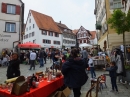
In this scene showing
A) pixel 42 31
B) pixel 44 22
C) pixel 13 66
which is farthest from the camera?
pixel 44 22

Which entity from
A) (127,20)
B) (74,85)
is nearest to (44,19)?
(127,20)

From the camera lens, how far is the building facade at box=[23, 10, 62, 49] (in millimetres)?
45303

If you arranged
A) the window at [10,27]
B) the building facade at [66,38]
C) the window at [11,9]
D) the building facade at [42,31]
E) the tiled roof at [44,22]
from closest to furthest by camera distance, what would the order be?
the window at [10,27] < the window at [11,9] < the building facade at [42,31] < the tiled roof at [44,22] < the building facade at [66,38]

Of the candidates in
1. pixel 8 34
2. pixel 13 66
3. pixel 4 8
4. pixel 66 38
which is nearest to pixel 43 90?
pixel 13 66

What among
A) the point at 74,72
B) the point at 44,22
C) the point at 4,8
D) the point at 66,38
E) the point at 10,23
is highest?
the point at 44,22

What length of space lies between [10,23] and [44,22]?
27309mm

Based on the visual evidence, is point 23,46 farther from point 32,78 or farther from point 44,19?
point 44,19

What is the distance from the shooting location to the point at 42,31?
45781mm

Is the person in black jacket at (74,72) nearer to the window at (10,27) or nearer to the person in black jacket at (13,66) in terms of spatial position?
the person in black jacket at (13,66)

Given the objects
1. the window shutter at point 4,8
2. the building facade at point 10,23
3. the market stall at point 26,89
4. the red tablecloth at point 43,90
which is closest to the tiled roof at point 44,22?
the building facade at point 10,23

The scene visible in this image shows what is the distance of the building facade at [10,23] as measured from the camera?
22109 millimetres

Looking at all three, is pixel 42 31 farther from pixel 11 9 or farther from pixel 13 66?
pixel 13 66

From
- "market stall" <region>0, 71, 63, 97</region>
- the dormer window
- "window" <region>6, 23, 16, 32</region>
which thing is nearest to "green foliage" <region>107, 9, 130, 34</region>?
"market stall" <region>0, 71, 63, 97</region>

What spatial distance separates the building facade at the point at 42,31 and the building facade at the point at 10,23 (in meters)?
20.9
